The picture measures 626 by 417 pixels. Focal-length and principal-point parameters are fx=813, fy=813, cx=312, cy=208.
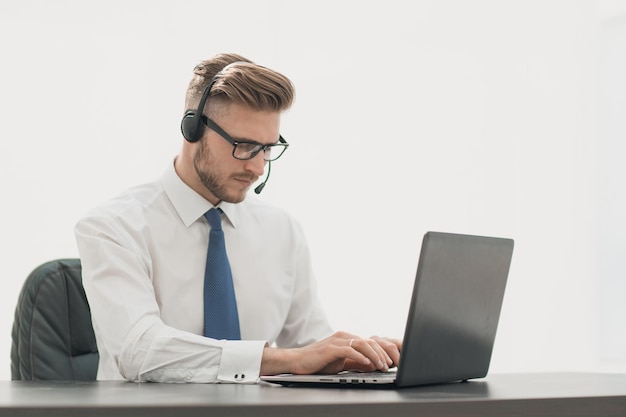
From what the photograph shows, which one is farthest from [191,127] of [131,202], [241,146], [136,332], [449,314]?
[449,314]

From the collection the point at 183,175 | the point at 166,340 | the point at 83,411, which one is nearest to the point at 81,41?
the point at 183,175

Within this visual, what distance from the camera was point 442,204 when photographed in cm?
403

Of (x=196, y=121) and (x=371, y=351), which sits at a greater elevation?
(x=196, y=121)

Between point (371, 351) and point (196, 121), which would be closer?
point (371, 351)

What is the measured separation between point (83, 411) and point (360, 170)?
10.3ft

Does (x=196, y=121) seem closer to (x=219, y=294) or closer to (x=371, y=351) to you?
(x=219, y=294)

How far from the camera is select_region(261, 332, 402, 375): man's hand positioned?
1.42 m

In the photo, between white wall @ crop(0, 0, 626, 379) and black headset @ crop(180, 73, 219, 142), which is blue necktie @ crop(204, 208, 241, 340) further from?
white wall @ crop(0, 0, 626, 379)

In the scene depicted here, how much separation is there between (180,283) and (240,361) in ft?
1.60

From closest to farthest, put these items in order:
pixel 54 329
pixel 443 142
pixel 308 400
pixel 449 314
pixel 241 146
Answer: pixel 308 400 < pixel 449 314 < pixel 54 329 < pixel 241 146 < pixel 443 142

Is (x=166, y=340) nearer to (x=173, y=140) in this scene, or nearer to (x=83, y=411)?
(x=83, y=411)

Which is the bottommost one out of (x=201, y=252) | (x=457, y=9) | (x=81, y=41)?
(x=201, y=252)

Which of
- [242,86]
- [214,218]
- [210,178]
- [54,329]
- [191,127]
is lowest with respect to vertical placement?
[54,329]

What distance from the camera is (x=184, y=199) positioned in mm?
2035
